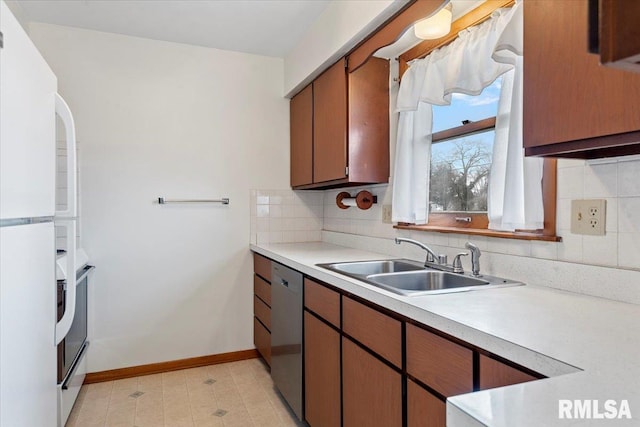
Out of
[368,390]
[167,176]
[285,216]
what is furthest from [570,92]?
[167,176]

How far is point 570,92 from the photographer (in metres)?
1.02

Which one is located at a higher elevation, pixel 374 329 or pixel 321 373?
pixel 374 329

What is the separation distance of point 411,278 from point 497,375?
92 centimetres

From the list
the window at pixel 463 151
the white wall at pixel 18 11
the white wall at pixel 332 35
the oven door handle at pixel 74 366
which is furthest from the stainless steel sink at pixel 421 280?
the white wall at pixel 18 11

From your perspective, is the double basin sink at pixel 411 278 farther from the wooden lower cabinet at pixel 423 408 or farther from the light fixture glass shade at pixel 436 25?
the light fixture glass shade at pixel 436 25

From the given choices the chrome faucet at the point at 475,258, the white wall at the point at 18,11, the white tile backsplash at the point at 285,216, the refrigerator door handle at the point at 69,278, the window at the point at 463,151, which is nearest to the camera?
the refrigerator door handle at the point at 69,278

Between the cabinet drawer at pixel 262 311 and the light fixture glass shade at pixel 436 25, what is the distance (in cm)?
194

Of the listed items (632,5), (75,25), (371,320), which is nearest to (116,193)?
(75,25)

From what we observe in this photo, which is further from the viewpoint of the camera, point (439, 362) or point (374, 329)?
point (374, 329)

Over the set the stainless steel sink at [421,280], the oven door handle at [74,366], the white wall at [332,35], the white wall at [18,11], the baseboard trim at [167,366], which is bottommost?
the baseboard trim at [167,366]

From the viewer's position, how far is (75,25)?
8.63 feet

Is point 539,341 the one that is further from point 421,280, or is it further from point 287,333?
point 287,333

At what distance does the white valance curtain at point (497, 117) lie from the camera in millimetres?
1509

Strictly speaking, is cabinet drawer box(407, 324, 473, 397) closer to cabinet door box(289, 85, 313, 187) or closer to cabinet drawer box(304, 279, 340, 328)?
cabinet drawer box(304, 279, 340, 328)
